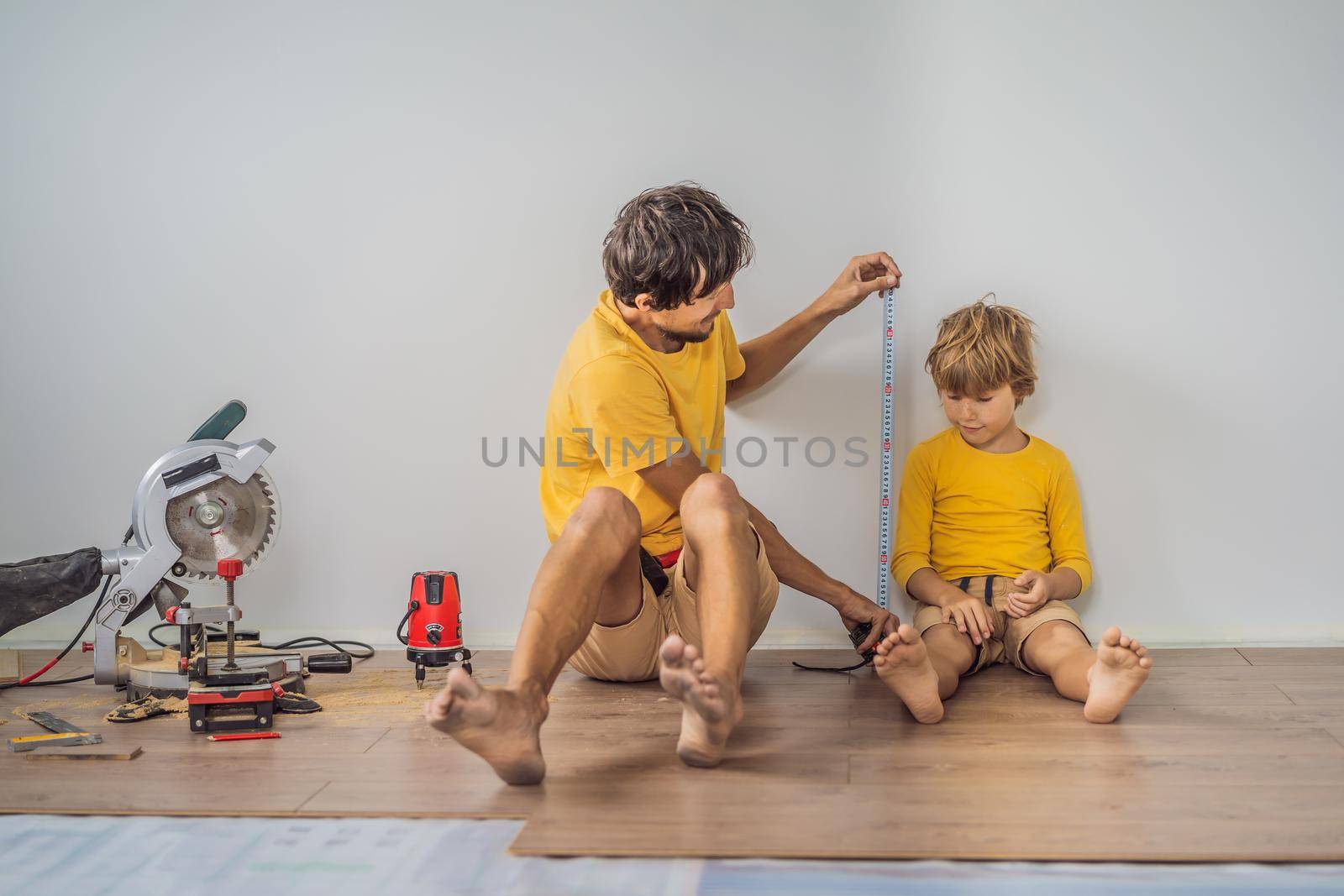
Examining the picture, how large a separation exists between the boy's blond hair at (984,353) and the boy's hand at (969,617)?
445mm

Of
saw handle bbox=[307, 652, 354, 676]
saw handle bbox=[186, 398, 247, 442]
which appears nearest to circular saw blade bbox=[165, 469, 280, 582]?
saw handle bbox=[186, 398, 247, 442]

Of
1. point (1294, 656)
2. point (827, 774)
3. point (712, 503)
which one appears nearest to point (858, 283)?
point (712, 503)

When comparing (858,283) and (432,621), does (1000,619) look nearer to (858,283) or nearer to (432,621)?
(858,283)

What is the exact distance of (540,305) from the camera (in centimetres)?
255

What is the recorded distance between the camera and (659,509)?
6.99 feet

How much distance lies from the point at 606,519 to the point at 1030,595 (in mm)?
940

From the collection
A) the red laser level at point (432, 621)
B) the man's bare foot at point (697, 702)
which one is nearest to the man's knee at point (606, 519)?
the man's bare foot at point (697, 702)

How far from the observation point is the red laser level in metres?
2.22

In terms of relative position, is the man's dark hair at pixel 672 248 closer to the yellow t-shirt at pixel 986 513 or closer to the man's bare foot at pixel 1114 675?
the yellow t-shirt at pixel 986 513

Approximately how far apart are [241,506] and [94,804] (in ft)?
2.39

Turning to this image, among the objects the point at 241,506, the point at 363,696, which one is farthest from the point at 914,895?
the point at 241,506

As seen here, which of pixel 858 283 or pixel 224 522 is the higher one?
pixel 858 283

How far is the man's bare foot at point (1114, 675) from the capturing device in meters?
1.80

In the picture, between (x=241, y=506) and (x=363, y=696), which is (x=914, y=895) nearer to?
(x=363, y=696)
